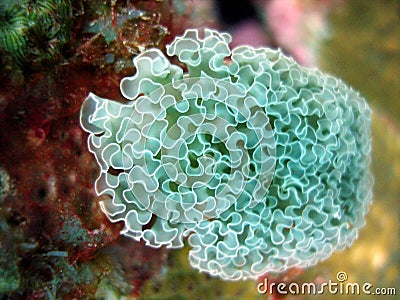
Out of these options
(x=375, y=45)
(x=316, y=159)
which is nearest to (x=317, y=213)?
(x=316, y=159)

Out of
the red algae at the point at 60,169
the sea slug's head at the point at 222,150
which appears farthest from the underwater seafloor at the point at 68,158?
the sea slug's head at the point at 222,150

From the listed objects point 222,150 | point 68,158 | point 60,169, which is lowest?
point 60,169

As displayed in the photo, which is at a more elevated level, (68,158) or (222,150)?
(222,150)

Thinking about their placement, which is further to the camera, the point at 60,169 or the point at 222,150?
the point at 222,150

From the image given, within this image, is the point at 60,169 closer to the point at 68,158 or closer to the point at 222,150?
the point at 68,158

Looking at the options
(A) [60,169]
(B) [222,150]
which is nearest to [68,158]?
(A) [60,169]

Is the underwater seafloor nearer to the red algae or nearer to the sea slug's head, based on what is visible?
the red algae

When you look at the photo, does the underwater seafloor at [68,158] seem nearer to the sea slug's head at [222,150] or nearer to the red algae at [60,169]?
the red algae at [60,169]
